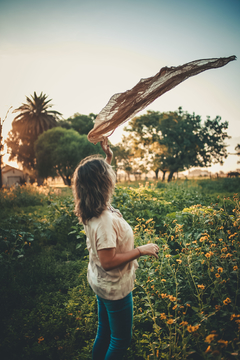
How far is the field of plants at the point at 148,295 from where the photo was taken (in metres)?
1.89

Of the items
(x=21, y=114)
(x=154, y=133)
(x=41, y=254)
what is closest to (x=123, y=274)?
(x=41, y=254)

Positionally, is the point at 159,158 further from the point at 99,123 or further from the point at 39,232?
the point at 99,123

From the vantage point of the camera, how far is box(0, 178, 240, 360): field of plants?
1887mm

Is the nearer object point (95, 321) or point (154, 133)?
point (95, 321)

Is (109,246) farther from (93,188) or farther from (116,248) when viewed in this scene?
(93,188)

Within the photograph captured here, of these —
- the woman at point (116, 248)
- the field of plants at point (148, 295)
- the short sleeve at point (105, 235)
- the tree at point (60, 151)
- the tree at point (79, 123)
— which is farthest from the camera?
the tree at point (79, 123)

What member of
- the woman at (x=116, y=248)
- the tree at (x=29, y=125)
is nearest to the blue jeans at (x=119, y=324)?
the woman at (x=116, y=248)

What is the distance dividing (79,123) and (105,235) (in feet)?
133

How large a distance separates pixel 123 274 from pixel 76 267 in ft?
9.97

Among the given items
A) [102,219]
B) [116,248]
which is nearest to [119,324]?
[116,248]

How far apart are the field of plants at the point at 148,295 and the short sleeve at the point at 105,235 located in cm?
81

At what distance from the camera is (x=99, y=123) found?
6.93 ft

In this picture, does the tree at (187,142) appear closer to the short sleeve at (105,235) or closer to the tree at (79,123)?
the tree at (79,123)

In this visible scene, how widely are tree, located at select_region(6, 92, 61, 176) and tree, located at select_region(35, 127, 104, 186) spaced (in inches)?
179
